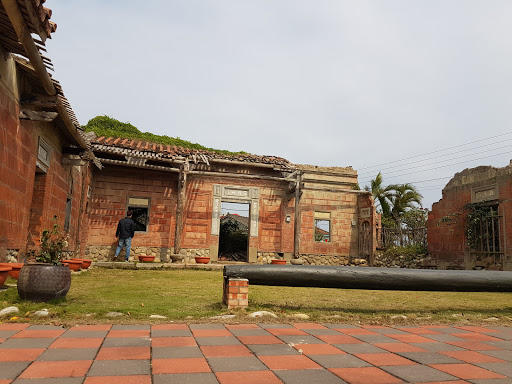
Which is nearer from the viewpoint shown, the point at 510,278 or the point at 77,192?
the point at 510,278

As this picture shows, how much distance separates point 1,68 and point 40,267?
10.2 ft

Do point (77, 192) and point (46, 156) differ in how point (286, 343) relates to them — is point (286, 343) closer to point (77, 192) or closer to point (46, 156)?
point (46, 156)

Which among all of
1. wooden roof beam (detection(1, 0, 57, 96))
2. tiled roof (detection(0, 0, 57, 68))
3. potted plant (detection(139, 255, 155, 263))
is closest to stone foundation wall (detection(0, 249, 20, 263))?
wooden roof beam (detection(1, 0, 57, 96))

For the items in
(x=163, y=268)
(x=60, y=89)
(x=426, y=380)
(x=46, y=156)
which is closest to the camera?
(x=426, y=380)

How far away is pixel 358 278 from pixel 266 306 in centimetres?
117

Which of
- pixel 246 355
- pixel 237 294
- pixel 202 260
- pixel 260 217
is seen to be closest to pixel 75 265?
pixel 202 260

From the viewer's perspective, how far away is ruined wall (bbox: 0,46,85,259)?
5.71 meters

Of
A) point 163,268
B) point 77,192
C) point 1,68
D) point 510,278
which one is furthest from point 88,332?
point 77,192

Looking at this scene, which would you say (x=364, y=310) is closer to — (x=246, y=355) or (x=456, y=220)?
(x=246, y=355)

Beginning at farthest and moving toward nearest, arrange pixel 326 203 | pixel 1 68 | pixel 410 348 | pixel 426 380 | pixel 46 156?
pixel 326 203
pixel 46 156
pixel 1 68
pixel 410 348
pixel 426 380

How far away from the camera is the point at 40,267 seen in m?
4.25

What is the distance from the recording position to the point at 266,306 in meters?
4.52

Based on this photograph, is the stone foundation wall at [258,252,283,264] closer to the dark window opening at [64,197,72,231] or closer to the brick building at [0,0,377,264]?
the brick building at [0,0,377,264]

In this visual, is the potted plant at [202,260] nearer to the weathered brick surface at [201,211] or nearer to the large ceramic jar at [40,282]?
the weathered brick surface at [201,211]
